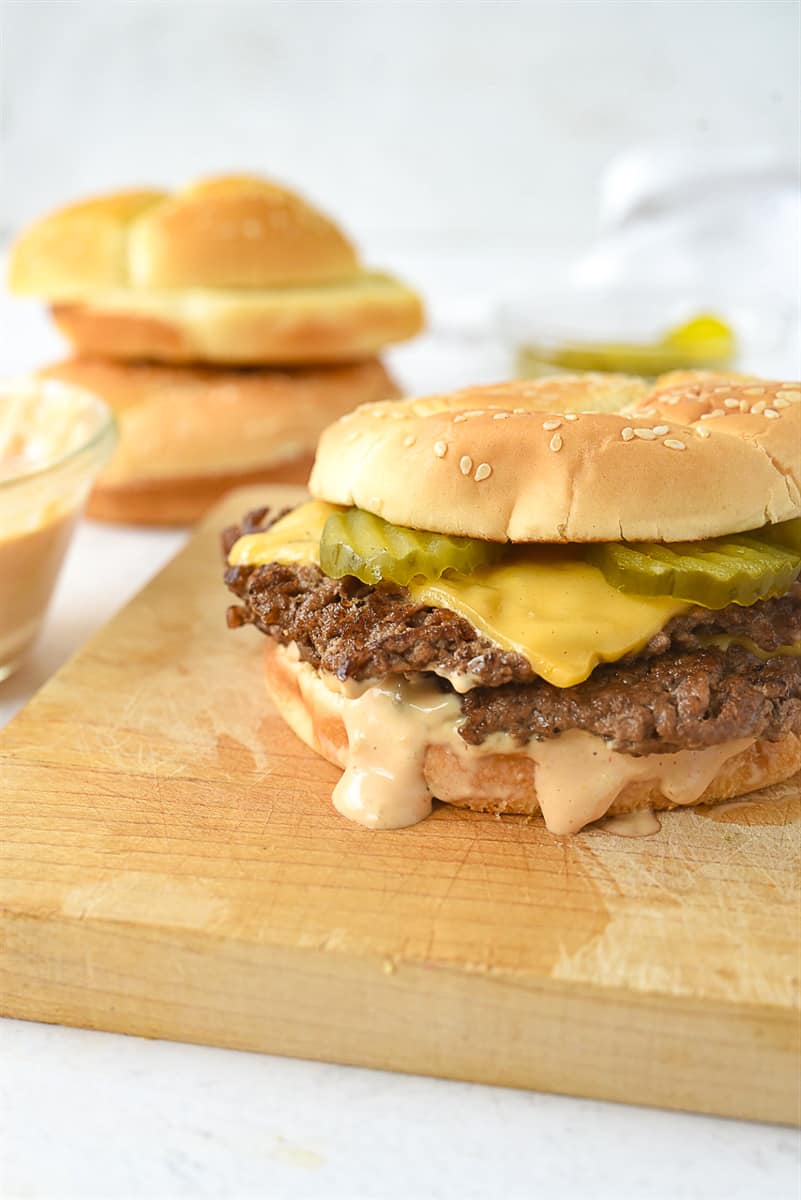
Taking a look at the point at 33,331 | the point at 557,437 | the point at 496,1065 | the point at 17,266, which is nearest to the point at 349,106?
the point at 33,331

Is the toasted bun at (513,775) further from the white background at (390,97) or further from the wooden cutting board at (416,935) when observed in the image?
the white background at (390,97)

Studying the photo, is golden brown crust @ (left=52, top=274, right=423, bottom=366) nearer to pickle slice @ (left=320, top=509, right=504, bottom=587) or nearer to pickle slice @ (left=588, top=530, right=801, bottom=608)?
pickle slice @ (left=320, top=509, right=504, bottom=587)

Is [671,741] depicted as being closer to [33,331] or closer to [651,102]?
[33,331]

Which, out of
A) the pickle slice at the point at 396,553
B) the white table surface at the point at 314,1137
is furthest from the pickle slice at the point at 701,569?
the white table surface at the point at 314,1137

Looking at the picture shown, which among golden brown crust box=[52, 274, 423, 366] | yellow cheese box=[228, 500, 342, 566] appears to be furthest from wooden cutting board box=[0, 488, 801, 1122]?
golden brown crust box=[52, 274, 423, 366]

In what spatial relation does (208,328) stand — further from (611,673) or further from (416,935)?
(416,935)

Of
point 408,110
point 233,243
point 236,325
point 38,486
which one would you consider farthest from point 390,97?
point 38,486
